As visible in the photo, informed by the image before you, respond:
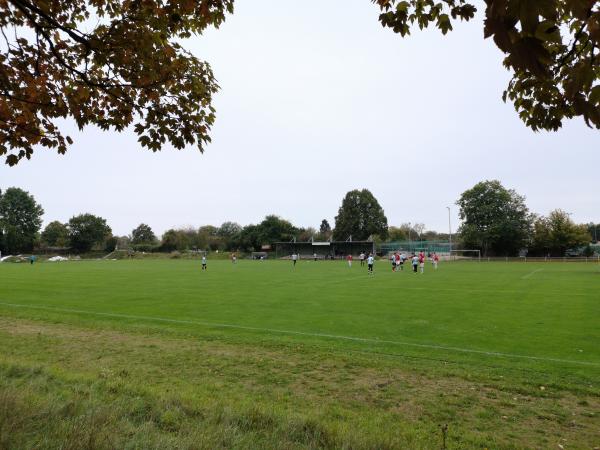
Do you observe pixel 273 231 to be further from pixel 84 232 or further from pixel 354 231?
pixel 84 232

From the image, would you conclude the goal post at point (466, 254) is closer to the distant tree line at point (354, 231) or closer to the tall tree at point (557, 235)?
the distant tree line at point (354, 231)

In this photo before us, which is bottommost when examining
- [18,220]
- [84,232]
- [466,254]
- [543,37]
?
[466,254]

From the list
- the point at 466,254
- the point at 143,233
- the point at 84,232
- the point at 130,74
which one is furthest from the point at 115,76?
the point at 143,233

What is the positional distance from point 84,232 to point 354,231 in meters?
72.6

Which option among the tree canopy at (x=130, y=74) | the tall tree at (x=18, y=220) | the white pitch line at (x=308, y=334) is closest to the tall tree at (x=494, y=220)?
the white pitch line at (x=308, y=334)

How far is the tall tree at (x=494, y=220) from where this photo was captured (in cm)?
7612

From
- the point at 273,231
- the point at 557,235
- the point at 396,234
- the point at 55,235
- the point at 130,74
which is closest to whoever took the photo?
the point at 130,74

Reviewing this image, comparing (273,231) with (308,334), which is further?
(273,231)

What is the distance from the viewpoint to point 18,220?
106 m

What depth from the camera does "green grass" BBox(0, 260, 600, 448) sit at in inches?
161

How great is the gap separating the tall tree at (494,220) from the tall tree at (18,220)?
4135 inches

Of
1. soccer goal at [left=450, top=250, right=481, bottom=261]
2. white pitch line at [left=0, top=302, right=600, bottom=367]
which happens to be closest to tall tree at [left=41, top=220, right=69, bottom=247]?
soccer goal at [left=450, top=250, right=481, bottom=261]

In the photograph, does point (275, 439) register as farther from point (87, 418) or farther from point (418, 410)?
point (418, 410)

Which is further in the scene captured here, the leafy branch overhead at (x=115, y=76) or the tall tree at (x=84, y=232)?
the tall tree at (x=84, y=232)
